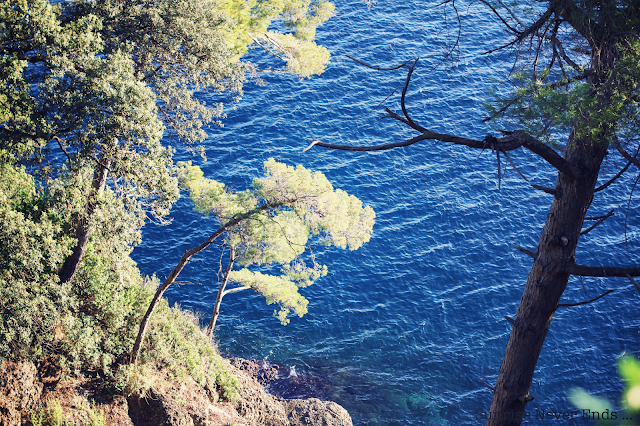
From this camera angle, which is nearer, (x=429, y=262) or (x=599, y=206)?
(x=429, y=262)

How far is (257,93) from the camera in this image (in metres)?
34.3

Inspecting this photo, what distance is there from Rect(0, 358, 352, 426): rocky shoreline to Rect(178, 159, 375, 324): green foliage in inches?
172

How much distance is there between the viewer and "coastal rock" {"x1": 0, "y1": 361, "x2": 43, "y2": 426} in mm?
11329

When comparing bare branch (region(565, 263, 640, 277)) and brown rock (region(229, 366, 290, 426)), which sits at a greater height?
bare branch (region(565, 263, 640, 277))

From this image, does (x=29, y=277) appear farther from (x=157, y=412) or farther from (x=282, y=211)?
(x=282, y=211)

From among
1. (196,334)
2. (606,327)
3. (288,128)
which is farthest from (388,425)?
(288,128)

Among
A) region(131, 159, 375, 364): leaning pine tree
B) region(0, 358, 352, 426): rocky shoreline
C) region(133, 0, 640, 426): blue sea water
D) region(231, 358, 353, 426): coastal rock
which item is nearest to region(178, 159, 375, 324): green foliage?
region(131, 159, 375, 364): leaning pine tree

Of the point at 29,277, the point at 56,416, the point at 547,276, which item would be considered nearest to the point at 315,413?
the point at 56,416

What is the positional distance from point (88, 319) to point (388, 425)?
11.3 metres

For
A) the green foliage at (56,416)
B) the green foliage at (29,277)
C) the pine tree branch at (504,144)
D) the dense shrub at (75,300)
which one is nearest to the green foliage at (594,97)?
the pine tree branch at (504,144)

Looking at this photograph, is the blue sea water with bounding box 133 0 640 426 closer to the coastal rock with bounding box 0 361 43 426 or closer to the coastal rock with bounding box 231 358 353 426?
the coastal rock with bounding box 231 358 353 426

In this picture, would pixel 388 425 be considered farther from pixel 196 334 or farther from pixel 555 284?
pixel 555 284

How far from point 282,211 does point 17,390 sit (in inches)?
306

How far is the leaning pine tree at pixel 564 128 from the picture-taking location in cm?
593
